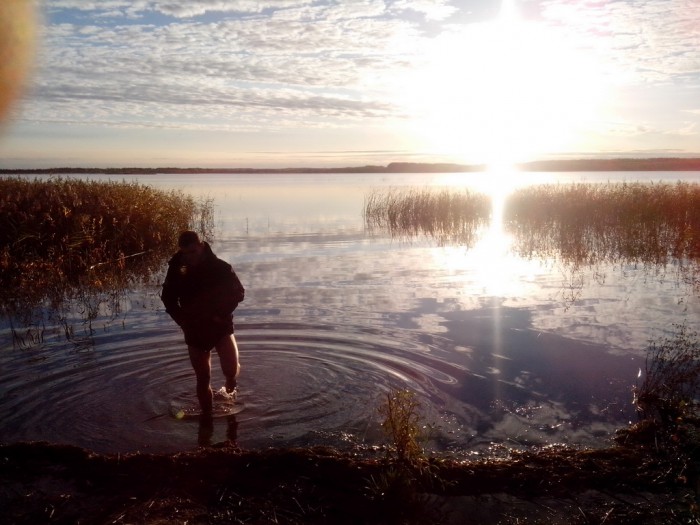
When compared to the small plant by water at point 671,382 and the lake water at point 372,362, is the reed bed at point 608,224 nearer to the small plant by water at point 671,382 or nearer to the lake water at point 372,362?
the lake water at point 372,362

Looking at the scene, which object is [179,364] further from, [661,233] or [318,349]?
[661,233]

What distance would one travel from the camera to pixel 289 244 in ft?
71.6

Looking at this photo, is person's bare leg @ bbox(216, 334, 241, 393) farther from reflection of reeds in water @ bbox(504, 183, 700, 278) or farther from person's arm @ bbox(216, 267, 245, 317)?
reflection of reeds in water @ bbox(504, 183, 700, 278)

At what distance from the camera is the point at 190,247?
6441 millimetres

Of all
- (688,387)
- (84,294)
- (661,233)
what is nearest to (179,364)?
(84,294)

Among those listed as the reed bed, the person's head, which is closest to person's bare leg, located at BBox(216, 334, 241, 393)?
the person's head

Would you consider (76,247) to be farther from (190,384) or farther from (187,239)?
(187,239)

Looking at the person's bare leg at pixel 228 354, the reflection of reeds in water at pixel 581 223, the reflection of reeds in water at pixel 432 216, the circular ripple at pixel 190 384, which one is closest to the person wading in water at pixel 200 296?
the person's bare leg at pixel 228 354

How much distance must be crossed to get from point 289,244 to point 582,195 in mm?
14872

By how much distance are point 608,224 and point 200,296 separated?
21.1 metres

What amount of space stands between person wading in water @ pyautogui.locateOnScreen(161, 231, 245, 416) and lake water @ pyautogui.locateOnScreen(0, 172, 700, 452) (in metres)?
0.97

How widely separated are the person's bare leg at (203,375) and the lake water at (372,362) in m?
0.34

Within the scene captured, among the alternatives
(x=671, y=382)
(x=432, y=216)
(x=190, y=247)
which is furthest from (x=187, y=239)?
(x=432, y=216)

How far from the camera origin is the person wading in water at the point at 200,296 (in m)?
6.63
